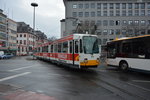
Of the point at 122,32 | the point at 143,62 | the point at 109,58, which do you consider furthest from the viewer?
the point at 122,32

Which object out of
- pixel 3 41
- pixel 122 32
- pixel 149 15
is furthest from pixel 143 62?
pixel 3 41

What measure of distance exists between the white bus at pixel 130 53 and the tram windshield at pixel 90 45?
8.48 feet

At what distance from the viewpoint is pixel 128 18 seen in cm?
5400

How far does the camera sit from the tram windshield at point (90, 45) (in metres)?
11.2

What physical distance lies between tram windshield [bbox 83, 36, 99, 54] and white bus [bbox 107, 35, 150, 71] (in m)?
2.59

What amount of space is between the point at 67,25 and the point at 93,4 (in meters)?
13.9

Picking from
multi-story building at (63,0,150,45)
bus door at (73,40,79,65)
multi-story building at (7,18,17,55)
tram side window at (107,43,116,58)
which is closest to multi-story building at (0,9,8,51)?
Result: multi-story building at (7,18,17,55)

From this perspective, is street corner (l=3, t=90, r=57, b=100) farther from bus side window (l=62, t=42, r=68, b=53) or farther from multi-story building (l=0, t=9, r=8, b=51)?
multi-story building (l=0, t=9, r=8, b=51)

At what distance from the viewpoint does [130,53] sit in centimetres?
1150

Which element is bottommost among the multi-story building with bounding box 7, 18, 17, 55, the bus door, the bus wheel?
the bus wheel

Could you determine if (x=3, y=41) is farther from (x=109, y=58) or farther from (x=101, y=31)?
(x=109, y=58)

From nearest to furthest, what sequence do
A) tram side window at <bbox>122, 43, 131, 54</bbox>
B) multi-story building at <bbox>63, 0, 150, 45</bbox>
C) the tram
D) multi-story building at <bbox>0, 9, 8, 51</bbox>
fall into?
the tram, tram side window at <bbox>122, 43, 131, 54</bbox>, multi-story building at <bbox>0, 9, 8, 51</bbox>, multi-story building at <bbox>63, 0, 150, 45</bbox>

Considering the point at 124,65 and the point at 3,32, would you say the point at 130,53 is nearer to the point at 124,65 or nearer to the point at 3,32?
the point at 124,65

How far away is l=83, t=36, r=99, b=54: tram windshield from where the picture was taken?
11248mm
